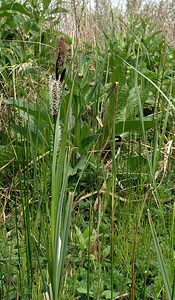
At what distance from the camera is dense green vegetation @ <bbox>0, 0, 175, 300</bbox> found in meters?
0.86

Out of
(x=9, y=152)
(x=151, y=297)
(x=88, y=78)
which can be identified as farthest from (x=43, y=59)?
(x=151, y=297)

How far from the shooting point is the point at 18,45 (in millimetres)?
2453

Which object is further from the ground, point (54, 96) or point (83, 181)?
point (54, 96)

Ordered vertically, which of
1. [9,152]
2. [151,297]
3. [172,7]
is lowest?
[151,297]

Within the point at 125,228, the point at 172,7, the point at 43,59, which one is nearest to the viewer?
the point at 125,228

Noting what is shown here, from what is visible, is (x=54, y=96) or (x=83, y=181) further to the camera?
(x=83, y=181)

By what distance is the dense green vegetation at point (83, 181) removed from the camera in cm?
86

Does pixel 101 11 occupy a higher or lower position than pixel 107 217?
higher

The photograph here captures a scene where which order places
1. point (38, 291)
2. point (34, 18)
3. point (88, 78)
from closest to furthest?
point (38, 291) < point (88, 78) < point (34, 18)

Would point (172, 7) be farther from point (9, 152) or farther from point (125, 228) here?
point (125, 228)

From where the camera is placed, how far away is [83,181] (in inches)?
64.8

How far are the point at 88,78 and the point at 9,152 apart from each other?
1.66 ft

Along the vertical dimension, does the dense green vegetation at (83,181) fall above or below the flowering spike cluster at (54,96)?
below

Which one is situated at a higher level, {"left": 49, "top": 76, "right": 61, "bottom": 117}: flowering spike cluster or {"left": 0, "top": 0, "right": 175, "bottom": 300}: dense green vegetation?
{"left": 49, "top": 76, "right": 61, "bottom": 117}: flowering spike cluster
